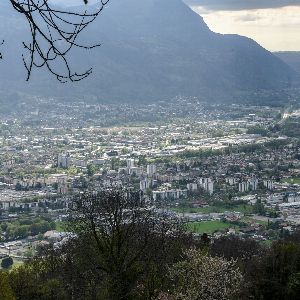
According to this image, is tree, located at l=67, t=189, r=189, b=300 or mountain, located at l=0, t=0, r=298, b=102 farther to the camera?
mountain, located at l=0, t=0, r=298, b=102

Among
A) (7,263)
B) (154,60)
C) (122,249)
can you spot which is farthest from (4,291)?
(154,60)

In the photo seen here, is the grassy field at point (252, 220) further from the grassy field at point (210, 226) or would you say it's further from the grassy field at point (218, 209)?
the grassy field at point (218, 209)

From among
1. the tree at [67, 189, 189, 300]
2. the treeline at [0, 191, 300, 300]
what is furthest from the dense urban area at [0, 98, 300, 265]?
the tree at [67, 189, 189, 300]

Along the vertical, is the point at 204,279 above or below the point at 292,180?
above

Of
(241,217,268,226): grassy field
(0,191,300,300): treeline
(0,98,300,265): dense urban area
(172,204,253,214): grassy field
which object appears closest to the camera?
(0,191,300,300): treeline

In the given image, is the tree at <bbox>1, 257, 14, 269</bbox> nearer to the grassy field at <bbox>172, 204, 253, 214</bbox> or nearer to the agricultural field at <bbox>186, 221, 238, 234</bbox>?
the agricultural field at <bbox>186, 221, 238, 234</bbox>

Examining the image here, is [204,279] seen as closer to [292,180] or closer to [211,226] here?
[211,226]

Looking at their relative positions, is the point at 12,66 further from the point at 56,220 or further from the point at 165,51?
the point at 56,220
